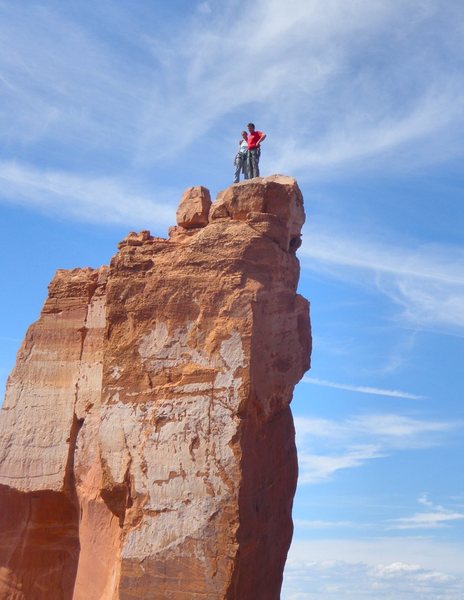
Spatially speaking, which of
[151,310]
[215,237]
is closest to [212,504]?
[151,310]

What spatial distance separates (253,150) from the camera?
18281 mm

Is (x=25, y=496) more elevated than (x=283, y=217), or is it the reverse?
(x=283, y=217)

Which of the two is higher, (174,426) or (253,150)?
(253,150)

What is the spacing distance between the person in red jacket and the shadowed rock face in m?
1.33

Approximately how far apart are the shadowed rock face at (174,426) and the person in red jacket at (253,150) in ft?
4.36

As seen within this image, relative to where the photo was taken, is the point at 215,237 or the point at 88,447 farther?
the point at 88,447

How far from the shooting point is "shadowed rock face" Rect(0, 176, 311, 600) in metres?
14.6

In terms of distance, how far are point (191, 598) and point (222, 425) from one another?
2.64 meters

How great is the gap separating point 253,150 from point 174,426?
19.5ft

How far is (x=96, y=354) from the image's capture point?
60.0 ft

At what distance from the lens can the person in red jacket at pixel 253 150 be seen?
18.1 meters

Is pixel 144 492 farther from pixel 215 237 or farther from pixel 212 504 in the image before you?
pixel 215 237

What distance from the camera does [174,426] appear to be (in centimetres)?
1520

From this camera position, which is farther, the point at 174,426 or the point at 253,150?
the point at 253,150
